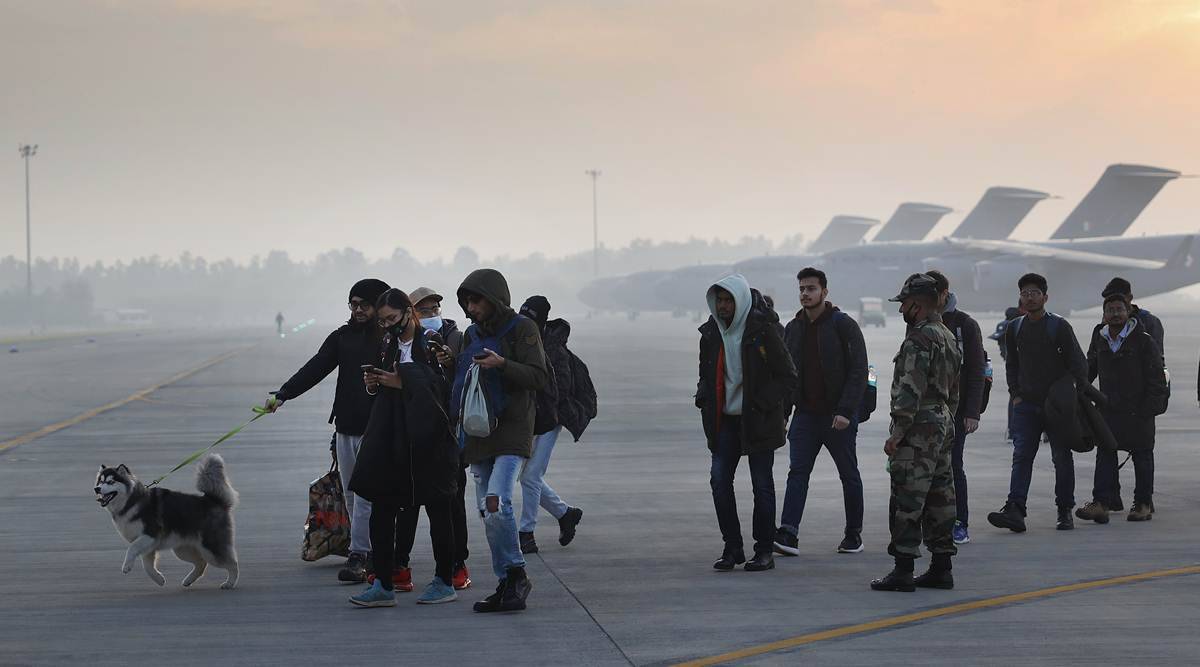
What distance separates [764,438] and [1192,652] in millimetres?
3119

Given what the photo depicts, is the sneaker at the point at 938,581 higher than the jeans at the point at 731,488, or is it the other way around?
→ the jeans at the point at 731,488

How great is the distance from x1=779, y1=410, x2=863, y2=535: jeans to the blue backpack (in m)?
2.87

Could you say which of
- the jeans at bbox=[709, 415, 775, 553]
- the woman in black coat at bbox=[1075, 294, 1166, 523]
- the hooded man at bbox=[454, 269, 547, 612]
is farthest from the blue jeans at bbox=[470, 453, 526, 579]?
the woman in black coat at bbox=[1075, 294, 1166, 523]

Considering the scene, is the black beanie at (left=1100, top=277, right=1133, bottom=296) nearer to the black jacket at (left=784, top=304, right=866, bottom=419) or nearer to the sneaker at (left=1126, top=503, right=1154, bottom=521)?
the sneaker at (left=1126, top=503, right=1154, bottom=521)

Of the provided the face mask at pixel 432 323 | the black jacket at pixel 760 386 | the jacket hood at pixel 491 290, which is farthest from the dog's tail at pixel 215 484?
the black jacket at pixel 760 386

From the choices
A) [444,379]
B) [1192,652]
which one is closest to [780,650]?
[1192,652]

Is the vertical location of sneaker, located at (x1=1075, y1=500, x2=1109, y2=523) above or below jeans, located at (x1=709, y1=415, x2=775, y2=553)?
below

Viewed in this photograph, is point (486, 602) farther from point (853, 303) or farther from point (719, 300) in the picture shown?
point (853, 303)

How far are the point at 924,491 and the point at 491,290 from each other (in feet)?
9.84

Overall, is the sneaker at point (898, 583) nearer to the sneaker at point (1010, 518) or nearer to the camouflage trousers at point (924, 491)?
the camouflage trousers at point (924, 491)

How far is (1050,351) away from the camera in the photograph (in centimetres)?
1103

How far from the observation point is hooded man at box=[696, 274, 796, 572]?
30.3ft

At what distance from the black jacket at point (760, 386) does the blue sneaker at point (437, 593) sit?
6.72 ft

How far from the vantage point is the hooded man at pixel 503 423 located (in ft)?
26.3
